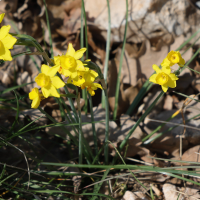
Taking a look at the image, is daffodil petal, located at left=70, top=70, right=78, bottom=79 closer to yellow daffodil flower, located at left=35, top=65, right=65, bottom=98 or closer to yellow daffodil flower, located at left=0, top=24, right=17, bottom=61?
yellow daffodil flower, located at left=35, top=65, right=65, bottom=98

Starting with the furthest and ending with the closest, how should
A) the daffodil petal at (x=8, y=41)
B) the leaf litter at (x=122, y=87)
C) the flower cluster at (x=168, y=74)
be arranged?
the leaf litter at (x=122, y=87) < the flower cluster at (x=168, y=74) < the daffodil petal at (x=8, y=41)

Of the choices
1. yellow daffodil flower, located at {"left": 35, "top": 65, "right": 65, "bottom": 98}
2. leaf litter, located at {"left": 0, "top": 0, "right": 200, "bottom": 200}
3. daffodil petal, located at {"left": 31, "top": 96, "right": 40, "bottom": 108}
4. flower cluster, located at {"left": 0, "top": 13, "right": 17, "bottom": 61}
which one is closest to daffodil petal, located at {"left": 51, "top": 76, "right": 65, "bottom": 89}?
yellow daffodil flower, located at {"left": 35, "top": 65, "right": 65, "bottom": 98}

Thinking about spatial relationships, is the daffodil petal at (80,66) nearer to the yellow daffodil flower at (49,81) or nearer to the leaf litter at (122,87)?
the yellow daffodil flower at (49,81)

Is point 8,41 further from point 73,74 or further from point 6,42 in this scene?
point 73,74

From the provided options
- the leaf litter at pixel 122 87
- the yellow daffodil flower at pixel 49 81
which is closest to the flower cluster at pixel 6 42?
the yellow daffodil flower at pixel 49 81

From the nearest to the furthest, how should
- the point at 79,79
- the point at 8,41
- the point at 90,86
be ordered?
the point at 8,41 → the point at 79,79 → the point at 90,86

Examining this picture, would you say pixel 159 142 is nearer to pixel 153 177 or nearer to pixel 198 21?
pixel 153 177

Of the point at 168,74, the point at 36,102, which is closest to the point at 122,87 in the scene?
the point at 168,74
